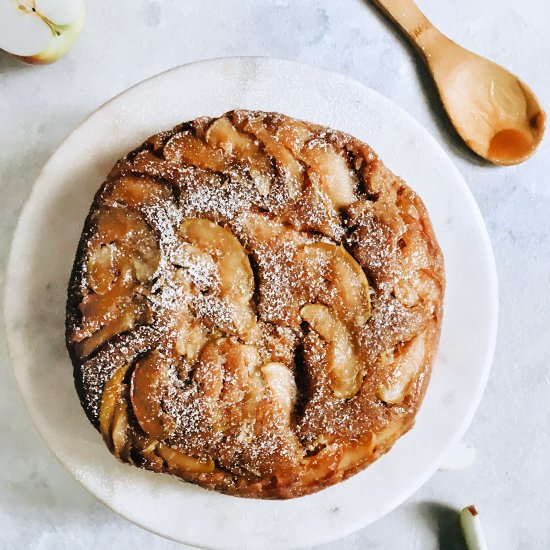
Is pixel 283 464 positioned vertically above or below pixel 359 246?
below

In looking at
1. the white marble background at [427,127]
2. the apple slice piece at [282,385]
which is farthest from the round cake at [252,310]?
the white marble background at [427,127]

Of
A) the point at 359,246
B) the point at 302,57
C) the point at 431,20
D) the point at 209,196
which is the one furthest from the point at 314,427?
the point at 431,20

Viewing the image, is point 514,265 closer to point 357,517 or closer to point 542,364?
point 542,364

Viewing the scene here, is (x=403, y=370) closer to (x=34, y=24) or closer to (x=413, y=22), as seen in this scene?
(x=413, y=22)

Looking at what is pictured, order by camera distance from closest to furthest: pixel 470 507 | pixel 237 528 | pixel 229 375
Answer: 1. pixel 229 375
2. pixel 237 528
3. pixel 470 507

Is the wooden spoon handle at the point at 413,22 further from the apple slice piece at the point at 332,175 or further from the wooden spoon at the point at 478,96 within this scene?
the apple slice piece at the point at 332,175

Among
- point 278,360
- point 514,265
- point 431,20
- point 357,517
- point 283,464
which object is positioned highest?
point 431,20

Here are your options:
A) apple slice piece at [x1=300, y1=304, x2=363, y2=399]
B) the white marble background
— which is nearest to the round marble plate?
the white marble background

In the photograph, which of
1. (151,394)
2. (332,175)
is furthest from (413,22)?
(151,394)
